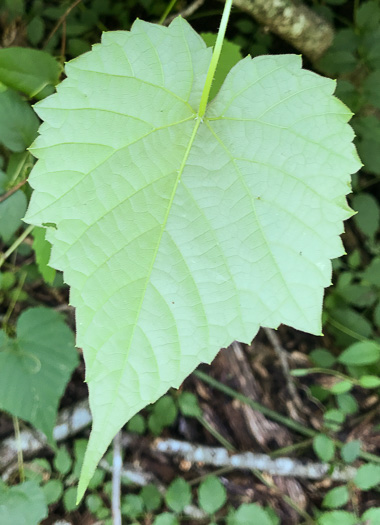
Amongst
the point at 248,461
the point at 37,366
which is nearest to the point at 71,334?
the point at 37,366

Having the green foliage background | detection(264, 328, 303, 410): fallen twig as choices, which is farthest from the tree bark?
detection(264, 328, 303, 410): fallen twig

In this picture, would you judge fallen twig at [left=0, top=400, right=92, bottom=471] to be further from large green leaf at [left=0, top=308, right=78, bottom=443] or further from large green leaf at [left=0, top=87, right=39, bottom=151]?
large green leaf at [left=0, top=87, right=39, bottom=151]

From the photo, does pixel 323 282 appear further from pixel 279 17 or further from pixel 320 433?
pixel 320 433

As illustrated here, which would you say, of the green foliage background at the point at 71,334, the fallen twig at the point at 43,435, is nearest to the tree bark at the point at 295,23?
the green foliage background at the point at 71,334

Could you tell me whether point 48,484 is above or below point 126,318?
below

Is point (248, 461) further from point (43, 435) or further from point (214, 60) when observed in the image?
point (214, 60)

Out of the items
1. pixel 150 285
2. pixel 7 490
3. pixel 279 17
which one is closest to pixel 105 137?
pixel 150 285

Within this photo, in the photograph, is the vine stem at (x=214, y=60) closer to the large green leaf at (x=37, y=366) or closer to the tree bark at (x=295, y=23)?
the tree bark at (x=295, y=23)
